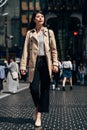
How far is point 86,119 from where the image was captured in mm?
9312

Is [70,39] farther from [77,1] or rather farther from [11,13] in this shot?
[11,13]

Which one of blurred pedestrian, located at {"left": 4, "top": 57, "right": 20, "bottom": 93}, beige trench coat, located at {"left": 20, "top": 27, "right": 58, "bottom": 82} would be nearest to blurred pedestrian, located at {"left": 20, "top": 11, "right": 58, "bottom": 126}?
beige trench coat, located at {"left": 20, "top": 27, "right": 58, "bottom": 82}

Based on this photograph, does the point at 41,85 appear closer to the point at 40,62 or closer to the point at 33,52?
the point at 40,62

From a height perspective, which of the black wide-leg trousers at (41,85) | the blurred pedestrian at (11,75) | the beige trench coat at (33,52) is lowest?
the blurred pedestrian at (11,75)

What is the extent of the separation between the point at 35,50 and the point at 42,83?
0.58 metres

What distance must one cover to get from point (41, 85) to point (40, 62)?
0.40 meters

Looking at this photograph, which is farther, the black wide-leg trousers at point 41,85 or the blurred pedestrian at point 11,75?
the blurred pedestrian at point 11,75

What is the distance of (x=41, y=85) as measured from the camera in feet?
27.6

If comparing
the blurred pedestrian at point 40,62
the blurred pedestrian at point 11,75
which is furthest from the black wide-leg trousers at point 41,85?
the blurred pedestrian at point 11,75

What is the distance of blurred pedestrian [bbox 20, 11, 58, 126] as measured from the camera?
27.3ft

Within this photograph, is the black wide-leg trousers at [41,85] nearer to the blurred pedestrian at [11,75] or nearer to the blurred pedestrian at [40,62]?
the blurred pedestrian at [40,62]

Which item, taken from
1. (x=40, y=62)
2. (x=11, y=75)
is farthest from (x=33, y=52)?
(x=11, y=75)

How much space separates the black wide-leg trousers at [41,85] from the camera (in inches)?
328

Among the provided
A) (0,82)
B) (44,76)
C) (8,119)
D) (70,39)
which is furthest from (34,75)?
(70,39)
